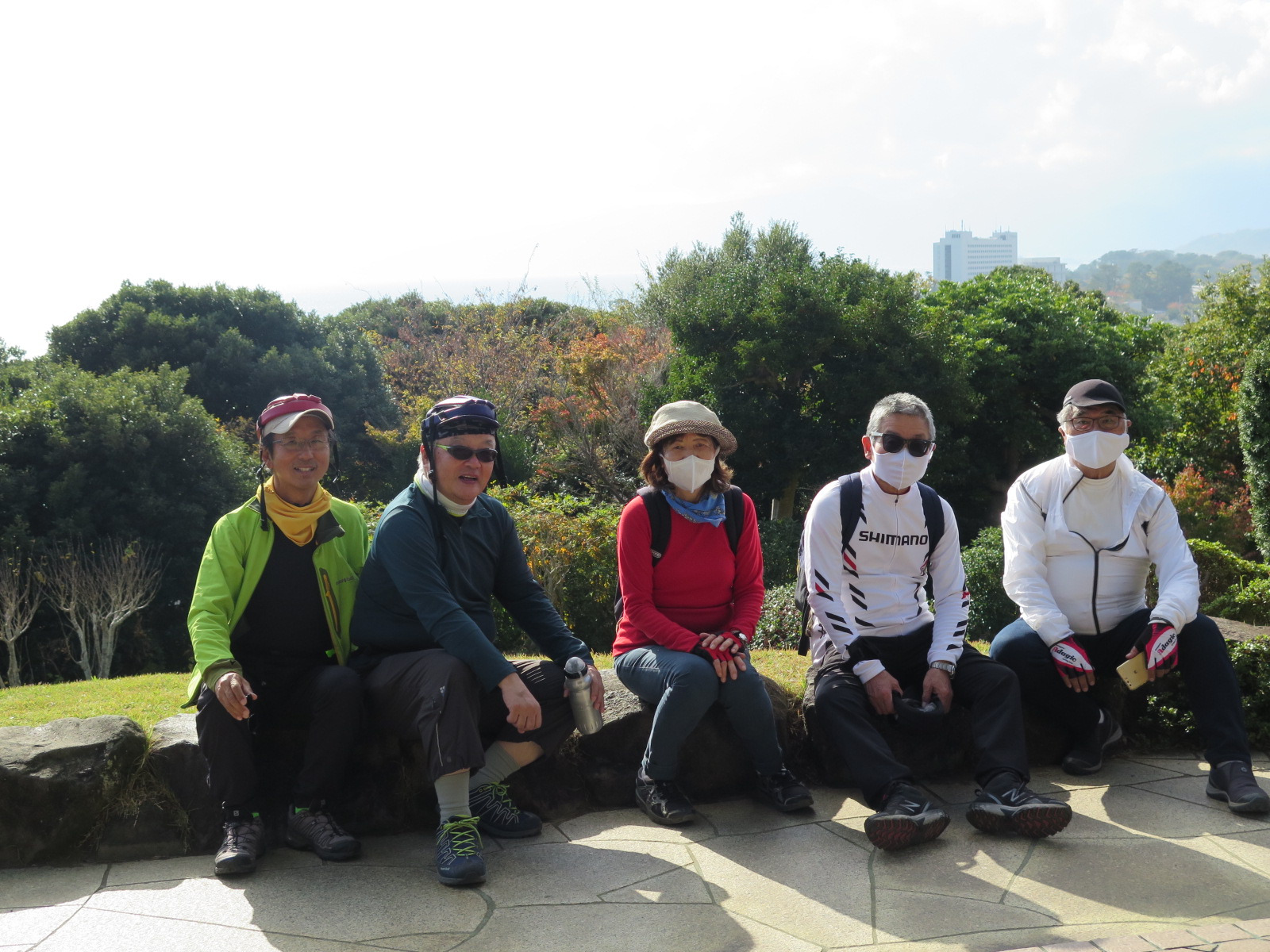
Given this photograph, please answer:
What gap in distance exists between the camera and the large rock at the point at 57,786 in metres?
3.23

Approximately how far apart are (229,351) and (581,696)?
68.0ft

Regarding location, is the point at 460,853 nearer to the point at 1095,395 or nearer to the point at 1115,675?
the point at 1115,675

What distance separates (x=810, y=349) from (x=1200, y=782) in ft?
32.8

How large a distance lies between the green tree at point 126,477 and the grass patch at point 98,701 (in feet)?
26.7

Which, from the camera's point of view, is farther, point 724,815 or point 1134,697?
point 1134,697

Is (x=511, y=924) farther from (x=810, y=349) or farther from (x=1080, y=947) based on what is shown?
(x=810, y=349)

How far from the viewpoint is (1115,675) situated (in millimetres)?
4207

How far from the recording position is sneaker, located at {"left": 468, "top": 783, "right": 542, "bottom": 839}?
3551 mm

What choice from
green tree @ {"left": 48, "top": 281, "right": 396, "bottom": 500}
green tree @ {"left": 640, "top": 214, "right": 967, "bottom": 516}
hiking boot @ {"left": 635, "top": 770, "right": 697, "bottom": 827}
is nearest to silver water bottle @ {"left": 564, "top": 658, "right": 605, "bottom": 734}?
hiking boot @ {"left": 635, "top": 770, "right": 697, "bottom": 827}

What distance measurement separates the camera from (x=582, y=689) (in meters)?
3.54

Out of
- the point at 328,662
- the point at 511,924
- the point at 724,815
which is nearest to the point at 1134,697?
the point at 724,815

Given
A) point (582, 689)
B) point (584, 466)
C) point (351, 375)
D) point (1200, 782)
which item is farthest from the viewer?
point (351, 375)

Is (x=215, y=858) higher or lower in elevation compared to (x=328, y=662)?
lower

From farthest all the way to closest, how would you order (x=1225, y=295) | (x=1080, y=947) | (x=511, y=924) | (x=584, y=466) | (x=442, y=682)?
(x=1225, y=295)
(x=584, y=466)
(x=442, y=682)
(x=511, y=924)
(x=1080, y=947)
